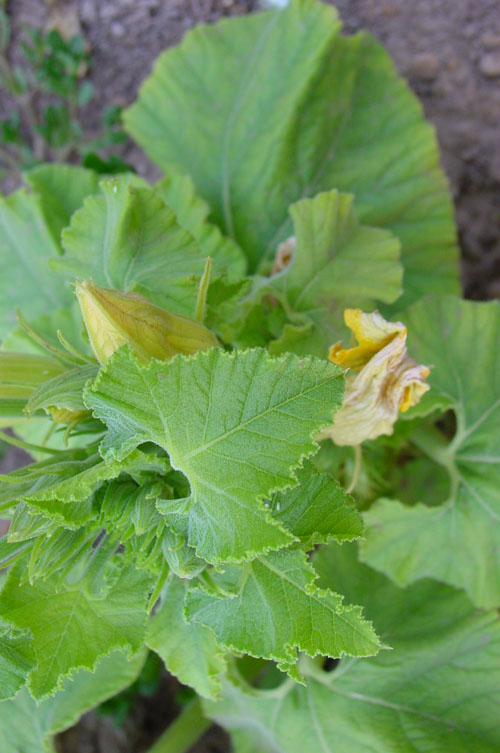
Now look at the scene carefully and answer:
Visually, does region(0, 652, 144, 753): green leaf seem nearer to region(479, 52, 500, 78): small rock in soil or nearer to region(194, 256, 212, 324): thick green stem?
region(194, 256, 212, 324): thick green stem

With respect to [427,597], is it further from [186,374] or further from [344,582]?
[186,374]

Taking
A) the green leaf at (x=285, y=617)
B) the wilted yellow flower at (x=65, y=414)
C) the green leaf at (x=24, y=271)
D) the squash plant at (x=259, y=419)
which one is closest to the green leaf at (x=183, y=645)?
the squash plant at (x=259, y=419)

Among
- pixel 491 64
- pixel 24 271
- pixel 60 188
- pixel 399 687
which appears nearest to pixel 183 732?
pixel 399 687

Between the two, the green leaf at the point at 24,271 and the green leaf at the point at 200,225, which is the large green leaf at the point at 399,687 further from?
Answer: the green leaf at the point at 24,271

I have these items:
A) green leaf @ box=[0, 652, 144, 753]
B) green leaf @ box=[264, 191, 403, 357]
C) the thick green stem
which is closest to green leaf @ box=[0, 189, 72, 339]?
green leaf @ box=[264, 191, 403, 357]

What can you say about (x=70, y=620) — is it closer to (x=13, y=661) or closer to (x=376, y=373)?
(x=13, y=661)
